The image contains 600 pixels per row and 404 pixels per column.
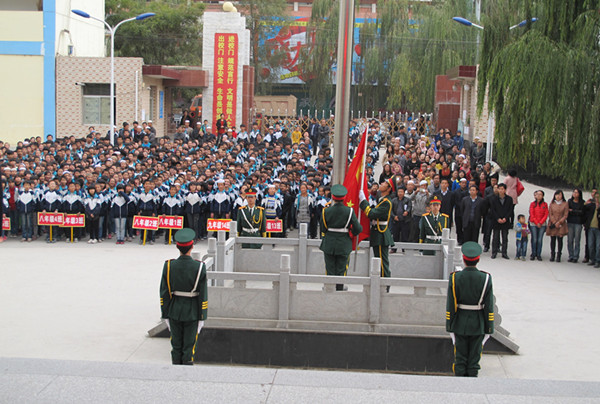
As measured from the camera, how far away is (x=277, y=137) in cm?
2638

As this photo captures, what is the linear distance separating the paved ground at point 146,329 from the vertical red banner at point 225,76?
51.9ft

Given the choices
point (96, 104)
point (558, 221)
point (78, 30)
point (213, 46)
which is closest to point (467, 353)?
point (558, 221)

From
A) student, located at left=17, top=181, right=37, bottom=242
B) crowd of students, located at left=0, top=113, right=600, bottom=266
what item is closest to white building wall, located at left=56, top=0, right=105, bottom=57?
crowd of students, located at left=0, top=113, right=600, bottom=266

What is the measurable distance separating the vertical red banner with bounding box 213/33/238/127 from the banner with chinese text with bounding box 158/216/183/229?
1558cm

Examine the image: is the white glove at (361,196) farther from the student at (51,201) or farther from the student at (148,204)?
the student at (51,201)

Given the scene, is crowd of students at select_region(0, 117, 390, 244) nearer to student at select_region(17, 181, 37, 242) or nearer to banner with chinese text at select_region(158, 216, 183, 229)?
student at select_region(17, 181, 37, 242)

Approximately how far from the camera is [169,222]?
1605cm

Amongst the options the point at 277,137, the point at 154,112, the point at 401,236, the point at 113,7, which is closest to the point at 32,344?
the point at 401,236

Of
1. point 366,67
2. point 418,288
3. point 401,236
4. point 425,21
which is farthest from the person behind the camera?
point 366,67

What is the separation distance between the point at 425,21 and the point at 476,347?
33989mm

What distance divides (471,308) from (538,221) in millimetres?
8210

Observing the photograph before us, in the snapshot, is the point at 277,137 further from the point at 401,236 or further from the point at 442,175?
the point at 401,236

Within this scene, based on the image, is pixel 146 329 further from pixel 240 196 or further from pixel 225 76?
pixel 225 76

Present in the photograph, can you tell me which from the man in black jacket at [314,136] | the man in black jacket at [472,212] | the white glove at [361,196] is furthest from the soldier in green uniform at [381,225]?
the man in black jacket at [314,136]
